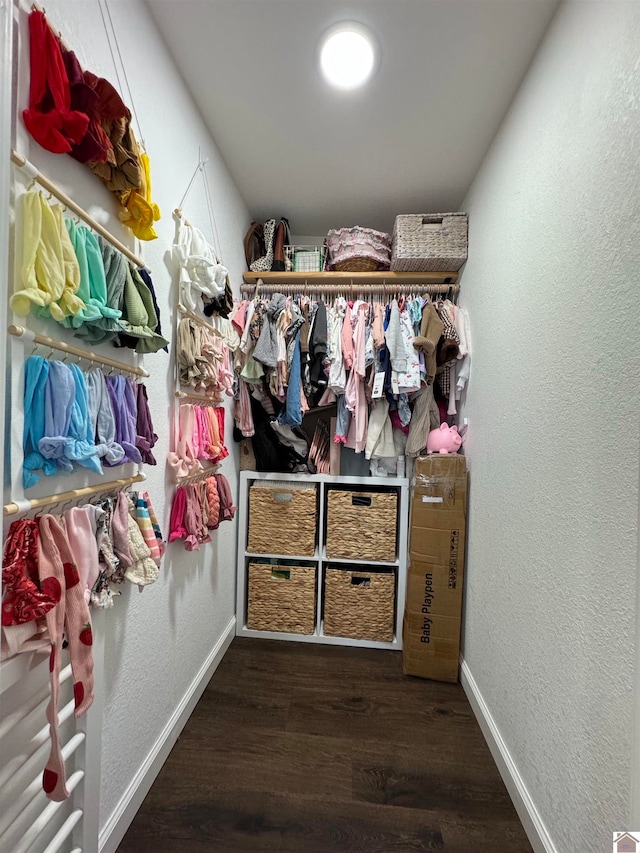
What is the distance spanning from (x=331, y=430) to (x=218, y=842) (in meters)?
1.77

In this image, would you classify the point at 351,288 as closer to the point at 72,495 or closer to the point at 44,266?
the point at 44,266

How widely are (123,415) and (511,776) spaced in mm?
1783

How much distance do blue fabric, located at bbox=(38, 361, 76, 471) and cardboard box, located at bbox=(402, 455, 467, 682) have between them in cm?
162

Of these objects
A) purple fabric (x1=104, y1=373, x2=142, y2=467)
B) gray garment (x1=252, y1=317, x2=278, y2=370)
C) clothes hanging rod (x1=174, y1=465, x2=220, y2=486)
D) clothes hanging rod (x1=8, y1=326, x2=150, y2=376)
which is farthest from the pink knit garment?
gray garment (x1=252, y1=317, x2=278, y2=370)

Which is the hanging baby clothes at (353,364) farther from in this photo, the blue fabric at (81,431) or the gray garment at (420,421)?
→ the blue fabric at (81,431)

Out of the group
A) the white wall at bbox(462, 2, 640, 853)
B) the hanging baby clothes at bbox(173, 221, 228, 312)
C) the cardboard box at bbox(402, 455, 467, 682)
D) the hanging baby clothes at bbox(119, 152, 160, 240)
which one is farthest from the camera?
the cardboard box at bbox(402, 455, 467, 682)

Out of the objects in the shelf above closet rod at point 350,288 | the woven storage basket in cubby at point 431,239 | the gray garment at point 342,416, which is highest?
the woven storage basket in cubby at point 431,239

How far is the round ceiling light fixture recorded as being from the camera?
126 cm

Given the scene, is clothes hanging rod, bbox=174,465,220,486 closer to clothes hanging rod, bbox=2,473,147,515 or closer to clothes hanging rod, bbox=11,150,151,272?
clothes hanging rod, bbox=2,473,147,515

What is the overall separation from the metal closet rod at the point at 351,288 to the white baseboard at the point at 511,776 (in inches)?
80.9

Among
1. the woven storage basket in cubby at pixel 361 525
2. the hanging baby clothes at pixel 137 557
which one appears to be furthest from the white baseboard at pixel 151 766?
the woven storage basket in cubby at pixel 361 525

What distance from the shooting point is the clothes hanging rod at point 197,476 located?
4.76 feet

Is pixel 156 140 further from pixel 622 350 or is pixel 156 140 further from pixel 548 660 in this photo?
pixel 548 660

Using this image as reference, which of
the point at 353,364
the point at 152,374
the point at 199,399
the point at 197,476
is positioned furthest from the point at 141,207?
the point at 353,364
